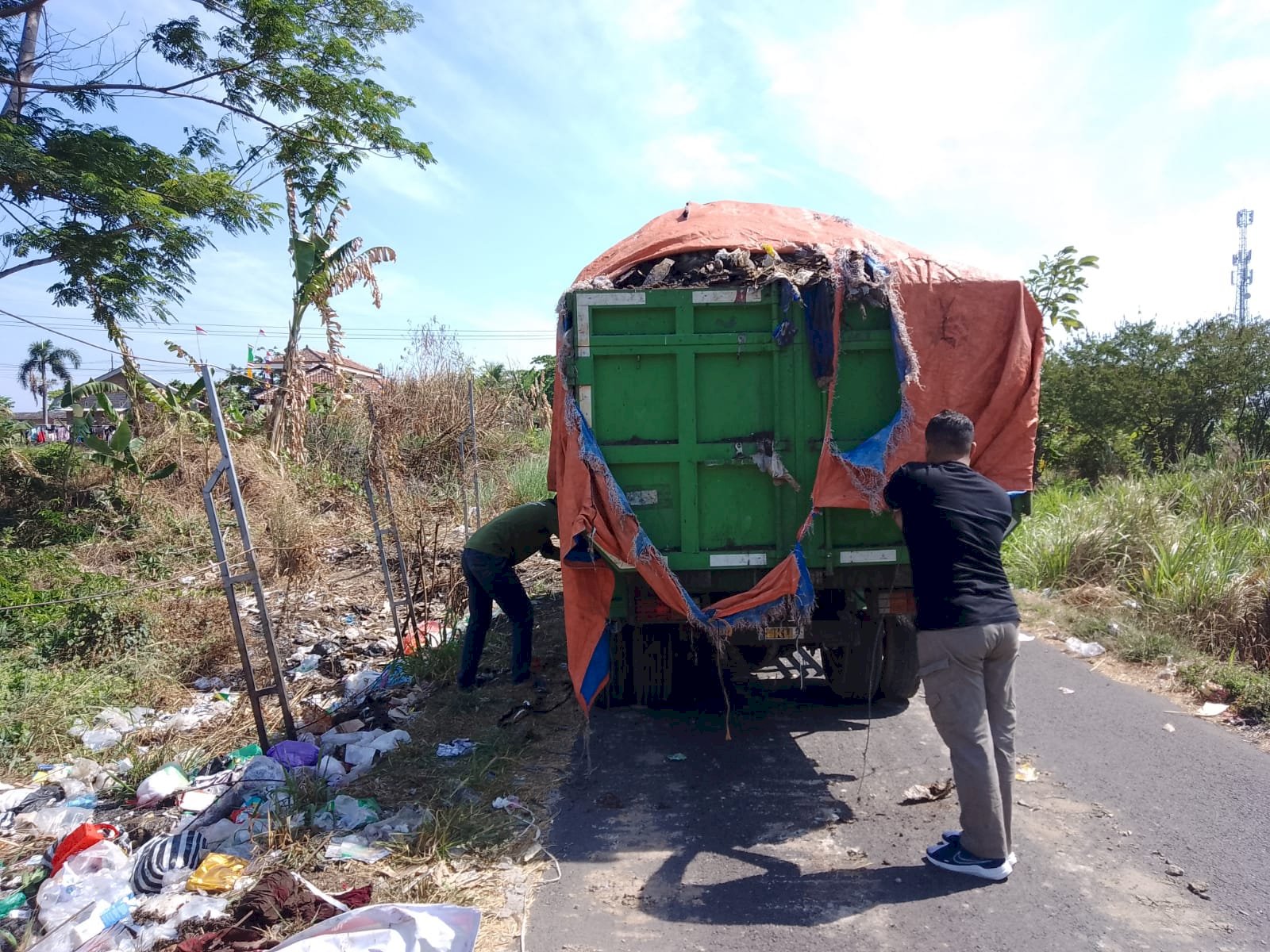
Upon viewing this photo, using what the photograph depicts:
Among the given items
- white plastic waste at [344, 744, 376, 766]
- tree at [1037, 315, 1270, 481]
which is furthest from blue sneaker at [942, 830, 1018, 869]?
tree at [1037, 315, 1270, 481]

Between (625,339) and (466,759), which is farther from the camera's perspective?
(466,759)

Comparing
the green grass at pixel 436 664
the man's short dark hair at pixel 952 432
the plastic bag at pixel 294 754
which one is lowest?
the plastic bag at pixel 294 754

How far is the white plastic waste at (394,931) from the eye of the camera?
2764mm

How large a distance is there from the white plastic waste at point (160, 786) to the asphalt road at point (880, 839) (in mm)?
2120

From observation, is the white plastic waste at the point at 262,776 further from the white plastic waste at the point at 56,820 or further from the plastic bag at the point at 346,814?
the white plastic waste at the point at 56,820

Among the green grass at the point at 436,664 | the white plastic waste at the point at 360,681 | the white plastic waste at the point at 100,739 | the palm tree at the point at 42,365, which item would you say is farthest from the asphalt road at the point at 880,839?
the palm tree at the point at 42,365

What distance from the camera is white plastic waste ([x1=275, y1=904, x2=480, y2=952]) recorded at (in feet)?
9.07

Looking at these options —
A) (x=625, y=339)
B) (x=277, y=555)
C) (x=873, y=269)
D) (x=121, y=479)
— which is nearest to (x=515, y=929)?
(x=625, y=339)

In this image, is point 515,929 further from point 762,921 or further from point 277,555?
point 277,555

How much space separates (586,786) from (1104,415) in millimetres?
10594

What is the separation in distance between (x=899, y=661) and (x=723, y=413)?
7.07 feet

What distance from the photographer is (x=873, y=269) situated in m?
4.21

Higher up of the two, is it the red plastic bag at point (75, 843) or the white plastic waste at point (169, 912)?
the red plastic bag at point (75, 843)

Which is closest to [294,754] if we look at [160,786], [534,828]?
[160,786]
